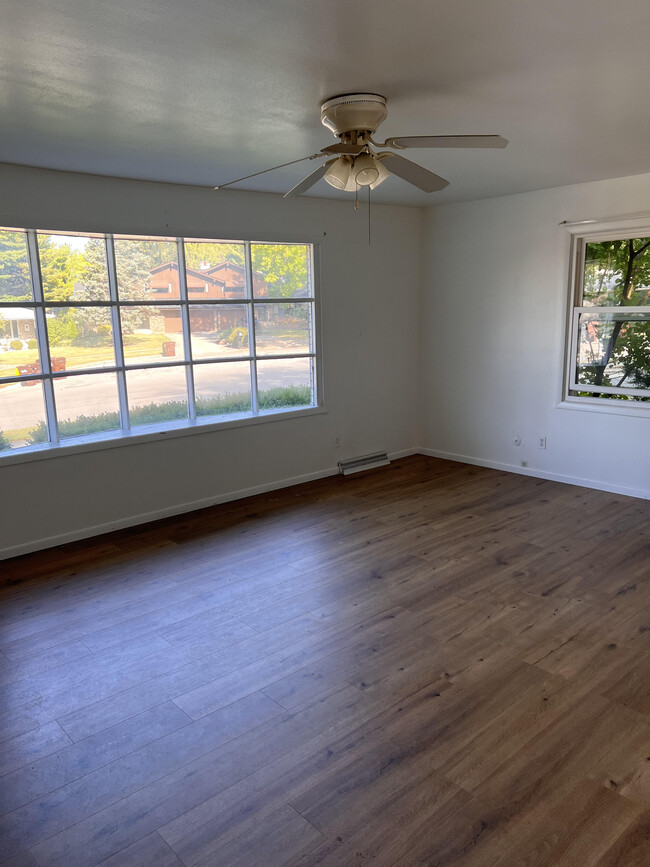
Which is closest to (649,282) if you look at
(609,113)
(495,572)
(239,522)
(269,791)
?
(609,113)

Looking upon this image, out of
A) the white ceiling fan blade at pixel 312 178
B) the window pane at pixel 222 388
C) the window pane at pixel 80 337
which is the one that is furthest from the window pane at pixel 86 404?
the white ceiling fan blade at pixel 312 178

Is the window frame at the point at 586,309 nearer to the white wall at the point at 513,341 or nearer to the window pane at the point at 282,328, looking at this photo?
the white wall at the point at 513,341

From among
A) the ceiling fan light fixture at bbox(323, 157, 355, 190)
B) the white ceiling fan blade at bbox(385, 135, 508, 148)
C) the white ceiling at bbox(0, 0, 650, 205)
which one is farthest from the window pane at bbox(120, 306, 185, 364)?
the white ceiling fan blade at bbox(385, 135, 508, 148)

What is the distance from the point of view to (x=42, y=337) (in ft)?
13.1

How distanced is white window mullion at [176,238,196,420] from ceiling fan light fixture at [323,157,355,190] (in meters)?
2.06

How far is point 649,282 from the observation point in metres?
4.64

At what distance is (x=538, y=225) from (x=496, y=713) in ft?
13.7

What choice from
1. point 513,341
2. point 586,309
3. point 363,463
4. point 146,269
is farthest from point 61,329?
point 586,309

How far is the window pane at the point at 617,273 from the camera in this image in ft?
15.3

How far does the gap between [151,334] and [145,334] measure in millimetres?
48

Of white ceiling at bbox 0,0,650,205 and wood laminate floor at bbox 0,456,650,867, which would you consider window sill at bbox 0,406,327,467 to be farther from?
white ceiling at bbox 0,0,650,205

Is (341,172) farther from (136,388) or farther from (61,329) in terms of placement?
(136,388)

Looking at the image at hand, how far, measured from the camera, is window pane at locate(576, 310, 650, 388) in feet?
15.5

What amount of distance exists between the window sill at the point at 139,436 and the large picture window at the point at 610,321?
2.38m
